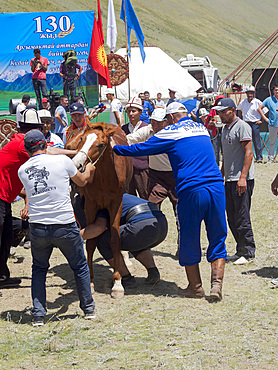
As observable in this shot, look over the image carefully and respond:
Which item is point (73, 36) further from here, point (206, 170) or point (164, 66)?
point (206, 170)

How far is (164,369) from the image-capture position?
161 inches

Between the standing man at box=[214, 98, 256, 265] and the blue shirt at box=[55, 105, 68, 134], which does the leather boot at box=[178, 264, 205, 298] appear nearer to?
the standing man at box=[214, 98, 256, 265]

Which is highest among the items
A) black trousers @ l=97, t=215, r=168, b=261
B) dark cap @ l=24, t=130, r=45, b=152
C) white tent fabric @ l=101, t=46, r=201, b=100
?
dark cap @ l=24, t=130, r=45, b=152

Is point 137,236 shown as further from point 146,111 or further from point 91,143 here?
point 146,111

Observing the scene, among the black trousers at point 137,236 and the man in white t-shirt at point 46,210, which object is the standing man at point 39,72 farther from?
the man in white t-shirt at point 46,210

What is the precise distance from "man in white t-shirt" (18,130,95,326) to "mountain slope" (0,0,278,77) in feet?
234

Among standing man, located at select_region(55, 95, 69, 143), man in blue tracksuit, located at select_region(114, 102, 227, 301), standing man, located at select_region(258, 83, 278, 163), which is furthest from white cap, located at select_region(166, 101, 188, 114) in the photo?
standing man, located at select_region(258, 83, 278, 163)

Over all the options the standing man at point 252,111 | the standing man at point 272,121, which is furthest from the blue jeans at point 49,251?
the standing man at point 272,121

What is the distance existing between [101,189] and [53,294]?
4.23 feet

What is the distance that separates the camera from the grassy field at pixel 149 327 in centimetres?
429

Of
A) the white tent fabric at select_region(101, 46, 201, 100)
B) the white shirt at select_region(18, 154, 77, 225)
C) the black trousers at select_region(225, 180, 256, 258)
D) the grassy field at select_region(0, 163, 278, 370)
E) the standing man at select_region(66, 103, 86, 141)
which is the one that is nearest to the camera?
the grassy field at select_region(0, 163, 278, 370)

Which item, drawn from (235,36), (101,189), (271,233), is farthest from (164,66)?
(235,36)

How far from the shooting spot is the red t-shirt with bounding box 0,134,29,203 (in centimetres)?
587

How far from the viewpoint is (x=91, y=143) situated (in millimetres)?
5711
